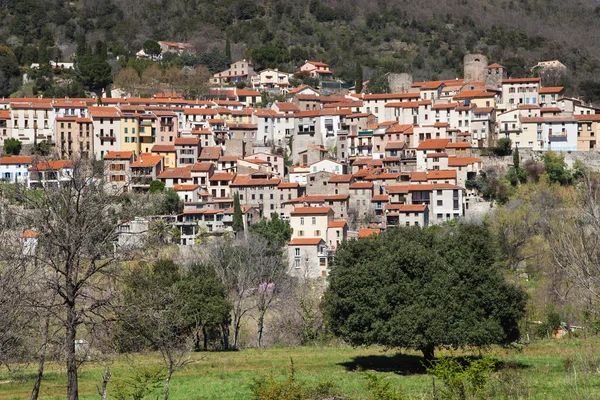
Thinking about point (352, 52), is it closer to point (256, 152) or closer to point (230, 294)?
point (256, 152)

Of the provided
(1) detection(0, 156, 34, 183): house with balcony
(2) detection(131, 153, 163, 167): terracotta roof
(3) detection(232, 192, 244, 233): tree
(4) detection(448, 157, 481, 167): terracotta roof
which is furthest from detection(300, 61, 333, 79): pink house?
(1) detection(0, 156, 34, 183): house with balcony

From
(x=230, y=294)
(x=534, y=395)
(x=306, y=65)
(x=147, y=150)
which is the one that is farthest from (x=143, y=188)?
(x=534, y=395)

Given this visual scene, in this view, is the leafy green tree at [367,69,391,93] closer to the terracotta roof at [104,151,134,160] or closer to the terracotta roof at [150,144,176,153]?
the terracotta roof at [150,144,176,153]

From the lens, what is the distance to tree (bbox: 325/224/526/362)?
85.6 ft

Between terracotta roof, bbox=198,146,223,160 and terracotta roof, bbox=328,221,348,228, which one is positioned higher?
terracotta roof, bbox=198,146,223,160

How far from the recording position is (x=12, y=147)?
8100 cm

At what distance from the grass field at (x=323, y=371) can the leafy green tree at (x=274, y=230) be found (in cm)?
3387

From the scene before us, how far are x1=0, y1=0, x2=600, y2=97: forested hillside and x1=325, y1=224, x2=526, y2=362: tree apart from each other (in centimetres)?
8417

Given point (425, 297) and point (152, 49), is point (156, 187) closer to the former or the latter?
point (152, 49)

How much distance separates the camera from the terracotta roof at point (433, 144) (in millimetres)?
77000

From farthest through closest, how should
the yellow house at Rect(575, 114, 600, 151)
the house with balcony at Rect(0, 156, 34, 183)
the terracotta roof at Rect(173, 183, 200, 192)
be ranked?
the yellow house at Rect(575, 114, 600, 151), the house with balcony at Rect(0, 156, 34, 183), the terracotta roof at Rect(173, 183, 200, 192)

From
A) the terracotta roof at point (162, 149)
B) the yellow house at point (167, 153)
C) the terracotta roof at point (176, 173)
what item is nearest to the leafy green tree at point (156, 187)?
the terracotta roof at point (176, 173)

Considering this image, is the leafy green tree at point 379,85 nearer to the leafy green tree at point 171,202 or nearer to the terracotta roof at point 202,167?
the terracotta roof at point 202,167

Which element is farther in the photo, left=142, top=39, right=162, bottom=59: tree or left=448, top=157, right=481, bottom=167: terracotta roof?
left=142, top=39, right=162, bottom=59: tree
